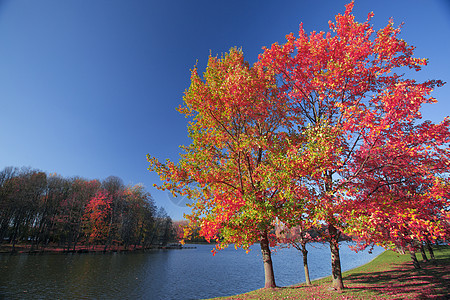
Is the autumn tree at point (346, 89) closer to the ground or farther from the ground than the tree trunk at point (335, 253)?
farther from the ground

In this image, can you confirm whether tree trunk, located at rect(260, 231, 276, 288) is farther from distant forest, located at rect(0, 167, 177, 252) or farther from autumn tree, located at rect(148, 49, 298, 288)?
distant forest, located at rect(0, 167, 177, 252)

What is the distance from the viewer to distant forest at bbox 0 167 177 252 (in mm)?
51344

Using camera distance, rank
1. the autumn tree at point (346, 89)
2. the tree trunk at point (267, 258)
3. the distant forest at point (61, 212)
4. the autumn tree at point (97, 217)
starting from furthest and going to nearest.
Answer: the autumn tree at point (97, 217) < the distant forest at point (61, 212) < the tree trunk at point (267, 258) < the autumn tree at point (346, 89)

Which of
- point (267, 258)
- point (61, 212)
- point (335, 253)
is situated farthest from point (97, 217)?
point (335, 253)

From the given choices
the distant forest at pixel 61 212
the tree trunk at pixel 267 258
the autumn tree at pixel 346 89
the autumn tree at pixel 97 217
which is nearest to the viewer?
the autumn tree at pixel 346 89

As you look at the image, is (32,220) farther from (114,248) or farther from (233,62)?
(233,62)

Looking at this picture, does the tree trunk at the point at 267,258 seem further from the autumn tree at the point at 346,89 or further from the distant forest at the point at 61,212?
the distant forest at the point at 61,212

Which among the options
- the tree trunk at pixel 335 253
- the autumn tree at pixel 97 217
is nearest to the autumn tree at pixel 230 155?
the tree trunk at pixel 335 253

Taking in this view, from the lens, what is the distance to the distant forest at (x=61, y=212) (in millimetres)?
51344

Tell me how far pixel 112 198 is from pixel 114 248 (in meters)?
15.5

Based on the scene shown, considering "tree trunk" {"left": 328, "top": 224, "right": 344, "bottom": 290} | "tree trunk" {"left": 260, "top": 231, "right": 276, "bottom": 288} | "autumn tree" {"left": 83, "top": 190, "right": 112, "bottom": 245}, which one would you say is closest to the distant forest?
"autumn tree" {"left": 83, "top": 190, "right": 112, "bottom": 245}

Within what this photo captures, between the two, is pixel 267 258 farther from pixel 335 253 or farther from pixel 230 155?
pixel 230 155

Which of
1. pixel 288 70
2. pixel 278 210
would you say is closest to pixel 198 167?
pixel 278 210

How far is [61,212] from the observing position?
192 ft
